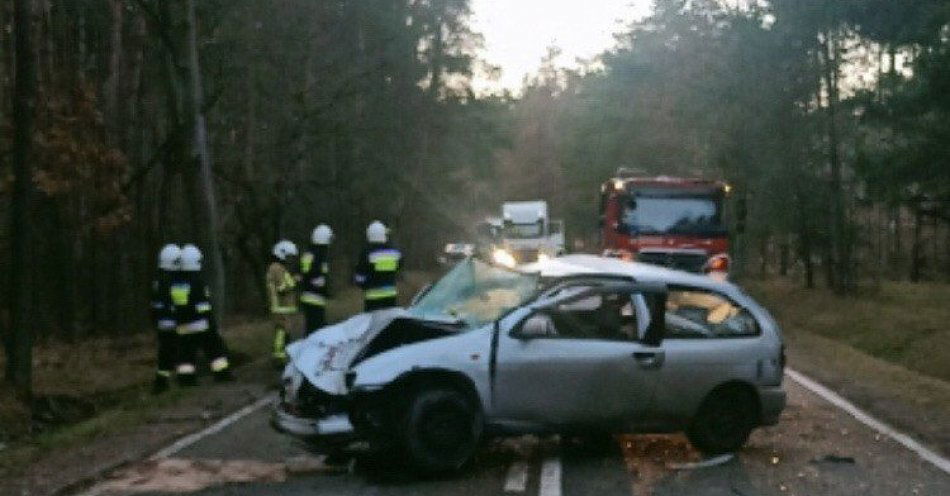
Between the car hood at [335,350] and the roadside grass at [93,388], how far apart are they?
2787mm

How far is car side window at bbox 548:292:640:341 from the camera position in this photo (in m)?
10.0

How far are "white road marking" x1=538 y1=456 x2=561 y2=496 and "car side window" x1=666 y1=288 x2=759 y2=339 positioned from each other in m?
1.70

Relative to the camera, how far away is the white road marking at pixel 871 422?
10281 mm

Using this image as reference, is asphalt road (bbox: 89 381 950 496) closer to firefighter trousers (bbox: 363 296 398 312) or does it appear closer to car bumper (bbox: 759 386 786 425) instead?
car bumper (bbox: 759 386 786 425)

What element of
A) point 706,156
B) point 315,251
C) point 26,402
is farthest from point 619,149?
point 26,402

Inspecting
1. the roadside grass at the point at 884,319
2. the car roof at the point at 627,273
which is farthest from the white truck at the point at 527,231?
the car roof at the point at 627,273

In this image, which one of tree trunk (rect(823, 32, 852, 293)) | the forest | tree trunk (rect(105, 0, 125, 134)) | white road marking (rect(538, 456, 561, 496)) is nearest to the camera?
white road marking (rect(538, 456, 561, 496))

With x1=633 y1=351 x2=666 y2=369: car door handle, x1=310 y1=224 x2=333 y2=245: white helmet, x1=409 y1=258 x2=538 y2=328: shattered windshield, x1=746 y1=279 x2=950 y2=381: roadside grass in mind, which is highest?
x1=310 y1=224 x2=333 y2=245: white helmet

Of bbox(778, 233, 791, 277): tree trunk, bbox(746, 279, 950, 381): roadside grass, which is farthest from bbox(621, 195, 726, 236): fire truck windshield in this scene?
bbox(778, 233, 791, 277): tree trunk

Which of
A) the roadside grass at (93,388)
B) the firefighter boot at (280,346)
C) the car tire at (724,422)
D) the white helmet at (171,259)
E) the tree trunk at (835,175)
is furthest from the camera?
the tree trunk at (835,175)

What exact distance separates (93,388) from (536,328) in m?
9.84

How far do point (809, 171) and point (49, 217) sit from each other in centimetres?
1972

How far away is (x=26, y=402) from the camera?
1427cm

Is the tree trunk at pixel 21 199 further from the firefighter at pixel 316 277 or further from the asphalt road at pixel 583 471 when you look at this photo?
the firefighter at pixel 316 277
